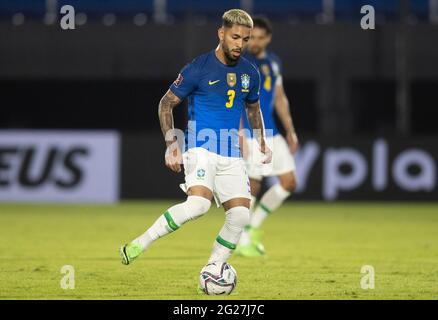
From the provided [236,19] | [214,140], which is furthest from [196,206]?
[236,19]

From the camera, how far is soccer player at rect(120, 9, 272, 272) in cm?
890

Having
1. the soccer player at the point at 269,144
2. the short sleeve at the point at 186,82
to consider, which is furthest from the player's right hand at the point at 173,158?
the soccer player at the point at 269,144

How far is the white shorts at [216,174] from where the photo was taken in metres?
8.98

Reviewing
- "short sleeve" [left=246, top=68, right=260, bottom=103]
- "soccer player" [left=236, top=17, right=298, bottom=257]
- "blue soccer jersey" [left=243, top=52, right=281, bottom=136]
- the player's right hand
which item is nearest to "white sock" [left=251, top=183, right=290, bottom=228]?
"soccer player" [left=236, top=17, right=298, bottom=257]

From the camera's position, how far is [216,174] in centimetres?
909

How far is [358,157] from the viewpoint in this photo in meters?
19.2

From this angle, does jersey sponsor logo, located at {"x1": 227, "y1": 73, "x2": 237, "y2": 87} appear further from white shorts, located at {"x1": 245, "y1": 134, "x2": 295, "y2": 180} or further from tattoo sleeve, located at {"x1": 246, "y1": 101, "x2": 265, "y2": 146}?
white shorts, located at {"x1": 245, "y1": 134, "x2": 295, "y2": 180}

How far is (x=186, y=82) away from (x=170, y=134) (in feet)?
1.42

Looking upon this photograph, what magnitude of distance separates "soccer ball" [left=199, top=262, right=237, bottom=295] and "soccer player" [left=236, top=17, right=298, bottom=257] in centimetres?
302

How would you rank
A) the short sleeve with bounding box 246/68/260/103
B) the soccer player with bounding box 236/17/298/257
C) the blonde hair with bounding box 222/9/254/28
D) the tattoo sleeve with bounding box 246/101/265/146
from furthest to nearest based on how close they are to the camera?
1. the soccer player with bounding box 236/17/298/257
2. the tattoo sleeve with bounding box 246/101/265/146
3. the short sleeve with bounding box 246/68/260/103
4. the blonde hair with bounding box 222/9/254/28

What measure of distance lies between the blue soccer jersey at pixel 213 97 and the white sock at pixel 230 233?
0.48m
